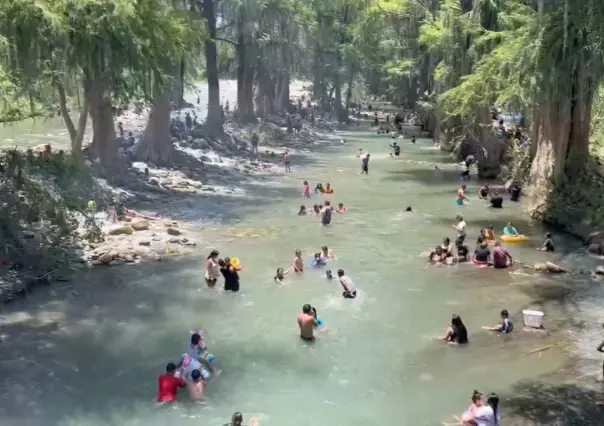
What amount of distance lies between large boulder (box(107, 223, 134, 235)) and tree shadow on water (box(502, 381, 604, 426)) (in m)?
14.1

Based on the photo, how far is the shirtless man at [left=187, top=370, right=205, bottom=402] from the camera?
1263 cm

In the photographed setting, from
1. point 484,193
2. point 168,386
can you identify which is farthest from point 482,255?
point 168,386

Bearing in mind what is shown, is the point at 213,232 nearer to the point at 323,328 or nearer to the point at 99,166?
the point at 99,166

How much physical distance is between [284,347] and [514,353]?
4.79 metres

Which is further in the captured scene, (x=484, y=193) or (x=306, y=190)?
(x=306, y=190)

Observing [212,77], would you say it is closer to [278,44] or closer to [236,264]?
[278,44]

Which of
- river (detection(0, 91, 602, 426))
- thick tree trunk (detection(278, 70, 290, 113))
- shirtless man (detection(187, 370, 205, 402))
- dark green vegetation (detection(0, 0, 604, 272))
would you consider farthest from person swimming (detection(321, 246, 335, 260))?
thick tree trunk (detection(278, 70, 290, 113))

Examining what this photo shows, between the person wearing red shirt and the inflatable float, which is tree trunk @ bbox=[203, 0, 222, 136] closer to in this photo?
the inflatable float

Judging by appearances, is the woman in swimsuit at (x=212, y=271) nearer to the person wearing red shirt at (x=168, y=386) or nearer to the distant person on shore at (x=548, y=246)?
the person wearing red shirt at (x=168, y=386)

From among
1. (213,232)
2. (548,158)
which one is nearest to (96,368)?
(213,232)

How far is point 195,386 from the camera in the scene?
12.7 m

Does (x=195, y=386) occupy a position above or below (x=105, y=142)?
below

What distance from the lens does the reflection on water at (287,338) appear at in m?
12.5

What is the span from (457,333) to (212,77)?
30.8 m
